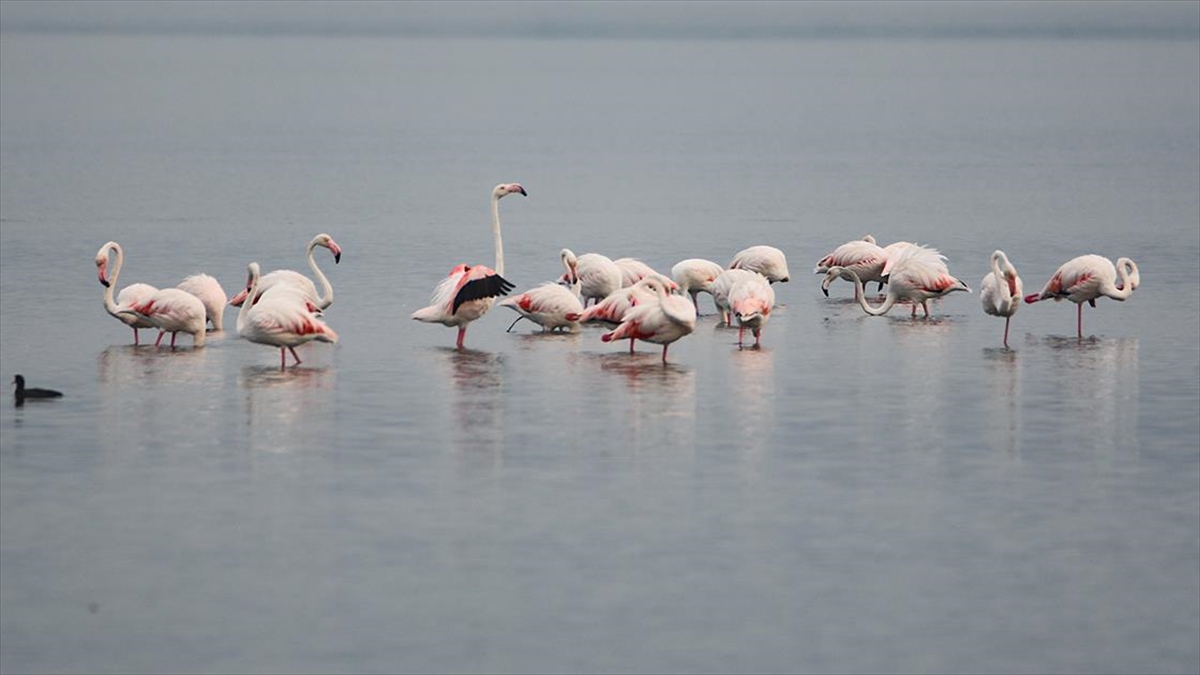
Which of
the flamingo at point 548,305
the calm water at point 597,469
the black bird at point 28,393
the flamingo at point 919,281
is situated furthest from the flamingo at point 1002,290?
the black bird at point 28,393

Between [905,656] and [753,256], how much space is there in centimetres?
1102

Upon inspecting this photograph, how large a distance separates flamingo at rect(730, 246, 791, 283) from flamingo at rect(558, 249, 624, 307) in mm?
1729

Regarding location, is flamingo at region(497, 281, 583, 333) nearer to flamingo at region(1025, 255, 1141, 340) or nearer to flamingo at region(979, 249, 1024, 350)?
flamingo at region(979, 249, 1024, 350)

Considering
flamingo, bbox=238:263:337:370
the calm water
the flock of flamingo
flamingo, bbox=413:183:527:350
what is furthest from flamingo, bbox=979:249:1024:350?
flamingo, bbox=238:263:337:370

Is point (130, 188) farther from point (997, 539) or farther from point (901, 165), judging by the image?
point (997, 539)

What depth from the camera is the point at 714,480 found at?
37.3 ft

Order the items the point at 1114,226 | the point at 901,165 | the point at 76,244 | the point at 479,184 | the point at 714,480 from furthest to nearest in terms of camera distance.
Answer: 1. the point at 901,165
2. the point at 479,184
3. the point at 1114,226
4. the point at 76,244
5. the point at 714,480

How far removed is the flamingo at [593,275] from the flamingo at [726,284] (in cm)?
86

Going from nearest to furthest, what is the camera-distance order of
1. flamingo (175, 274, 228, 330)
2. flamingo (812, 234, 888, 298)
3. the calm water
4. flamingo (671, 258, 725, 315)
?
the calm water
flamingo (175, 274, 228, 330)
flamingo (671, 258, 725, 315)
flamingo (812, 234, 888, 298)

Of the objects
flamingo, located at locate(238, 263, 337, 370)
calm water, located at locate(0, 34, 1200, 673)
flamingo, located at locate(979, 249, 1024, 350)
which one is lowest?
calm water, located at locate(0, 34, 1200, 673)

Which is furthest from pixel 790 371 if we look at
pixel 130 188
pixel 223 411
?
pixel 130 188

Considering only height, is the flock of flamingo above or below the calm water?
above

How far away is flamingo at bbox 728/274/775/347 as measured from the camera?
52.3 ft

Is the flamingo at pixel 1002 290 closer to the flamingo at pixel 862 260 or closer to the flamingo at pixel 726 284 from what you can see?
the flamingo at pixel 726 284
